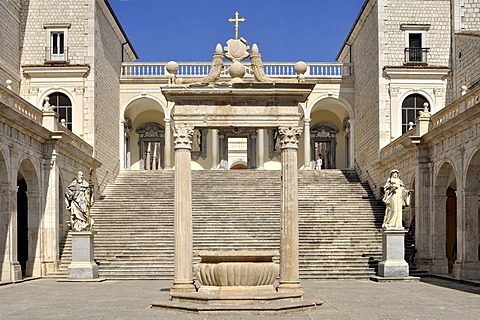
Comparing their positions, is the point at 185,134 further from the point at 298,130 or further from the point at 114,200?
the point at 114,200

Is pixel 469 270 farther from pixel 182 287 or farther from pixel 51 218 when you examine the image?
pixel 51 218

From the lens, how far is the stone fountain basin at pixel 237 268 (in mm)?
15734

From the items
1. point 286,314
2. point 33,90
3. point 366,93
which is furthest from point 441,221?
point 33,90

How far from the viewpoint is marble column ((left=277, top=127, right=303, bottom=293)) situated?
16.3 m

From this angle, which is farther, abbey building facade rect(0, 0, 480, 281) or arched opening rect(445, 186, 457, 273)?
arched opening rect(445, 186, 457, 273)

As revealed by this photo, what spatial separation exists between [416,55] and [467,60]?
292 cm

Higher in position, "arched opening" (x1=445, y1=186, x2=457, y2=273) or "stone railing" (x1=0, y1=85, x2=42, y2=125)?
"stone railing" (x1=0, y1=85, x2=42, y2=125)

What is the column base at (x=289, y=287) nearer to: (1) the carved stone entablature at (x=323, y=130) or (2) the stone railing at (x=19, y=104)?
(2) the stone railing at (x=19, y=104)

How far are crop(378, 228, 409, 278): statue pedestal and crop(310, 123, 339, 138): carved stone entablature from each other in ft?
77.3

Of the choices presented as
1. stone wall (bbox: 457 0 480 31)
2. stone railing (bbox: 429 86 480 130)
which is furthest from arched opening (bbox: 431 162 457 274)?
stone wall (bbox: 457 0 480 31)

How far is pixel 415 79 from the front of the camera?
38000 mm

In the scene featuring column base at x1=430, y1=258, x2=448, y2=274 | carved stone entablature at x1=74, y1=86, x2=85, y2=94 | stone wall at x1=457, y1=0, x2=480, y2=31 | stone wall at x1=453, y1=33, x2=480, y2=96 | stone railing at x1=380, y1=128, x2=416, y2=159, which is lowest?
column base at x1=430, y1=258, x2=448, y2=274

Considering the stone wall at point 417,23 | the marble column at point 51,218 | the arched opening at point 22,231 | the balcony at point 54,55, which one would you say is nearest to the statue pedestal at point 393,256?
the marble column at point 51,218

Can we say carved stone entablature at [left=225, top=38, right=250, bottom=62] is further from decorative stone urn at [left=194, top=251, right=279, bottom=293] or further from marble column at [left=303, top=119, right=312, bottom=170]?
marble column at [left=303, top=119, right=312, bottom=170]
